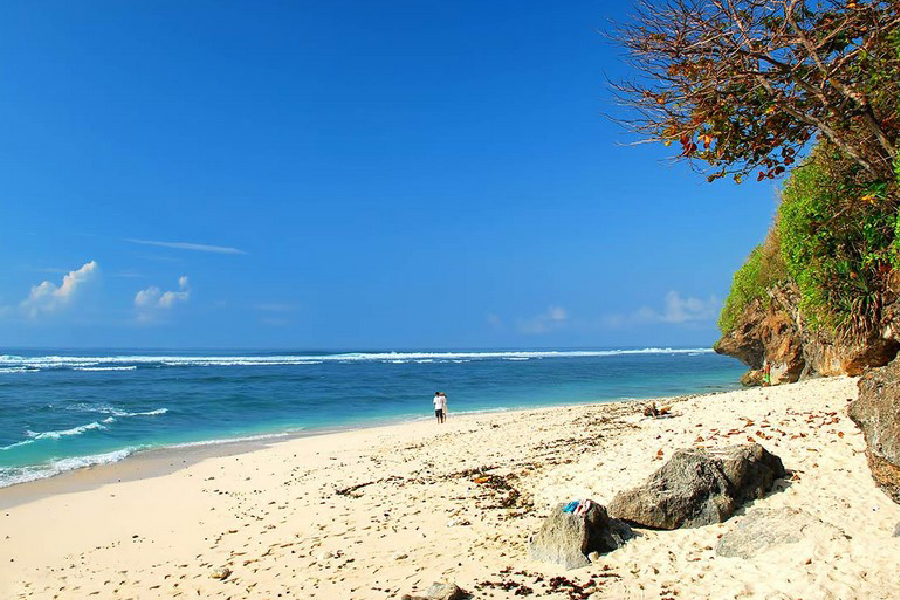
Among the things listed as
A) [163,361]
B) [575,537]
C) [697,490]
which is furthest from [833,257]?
[163,361]

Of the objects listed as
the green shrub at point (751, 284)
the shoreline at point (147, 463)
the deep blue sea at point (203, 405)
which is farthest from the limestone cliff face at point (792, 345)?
the shoreline at point (147, 463)

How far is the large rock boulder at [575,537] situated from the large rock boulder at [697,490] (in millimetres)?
475

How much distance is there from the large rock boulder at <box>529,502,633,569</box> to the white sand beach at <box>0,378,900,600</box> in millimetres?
136

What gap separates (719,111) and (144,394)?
133ft

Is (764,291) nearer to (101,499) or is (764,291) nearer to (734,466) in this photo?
(734,466)

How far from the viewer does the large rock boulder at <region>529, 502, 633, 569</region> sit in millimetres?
6918

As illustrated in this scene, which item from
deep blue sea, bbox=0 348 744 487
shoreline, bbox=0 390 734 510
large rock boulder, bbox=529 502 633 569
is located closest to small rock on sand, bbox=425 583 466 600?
large rock boulder, bbox=529 502 633 569

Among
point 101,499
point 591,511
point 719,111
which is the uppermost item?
point 719,111

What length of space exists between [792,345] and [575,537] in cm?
2696

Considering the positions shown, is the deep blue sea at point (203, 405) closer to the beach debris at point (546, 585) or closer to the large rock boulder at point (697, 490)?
the beach debris at point (546, 585)

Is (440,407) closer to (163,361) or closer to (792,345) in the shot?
(792,345)

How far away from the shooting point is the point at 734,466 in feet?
26.5

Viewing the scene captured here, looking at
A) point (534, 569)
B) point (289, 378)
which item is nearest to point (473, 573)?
point (534, 569)

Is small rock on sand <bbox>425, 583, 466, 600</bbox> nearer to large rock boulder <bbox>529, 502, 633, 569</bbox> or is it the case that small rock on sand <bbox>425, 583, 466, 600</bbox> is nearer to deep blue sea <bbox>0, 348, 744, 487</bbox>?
large rock boulder <bbox>529, 502, 633, 569</bbox>
